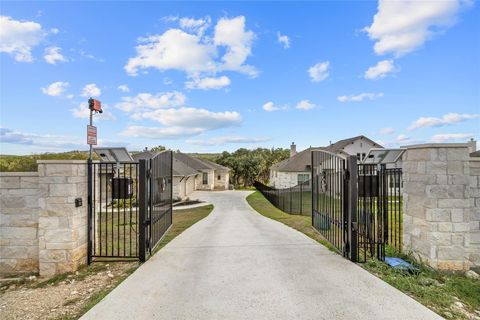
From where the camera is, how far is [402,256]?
508 cm

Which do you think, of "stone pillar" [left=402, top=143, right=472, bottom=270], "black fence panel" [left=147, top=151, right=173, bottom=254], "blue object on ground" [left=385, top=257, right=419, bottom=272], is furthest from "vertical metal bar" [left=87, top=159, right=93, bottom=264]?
"stone pillar" [left=402, top=143, right=472, bottom=270]

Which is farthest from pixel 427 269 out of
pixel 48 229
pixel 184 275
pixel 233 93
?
pixel 233 93

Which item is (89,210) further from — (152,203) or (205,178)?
(205,178)

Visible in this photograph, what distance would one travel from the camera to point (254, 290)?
3.55 metres

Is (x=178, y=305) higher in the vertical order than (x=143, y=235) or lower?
lower

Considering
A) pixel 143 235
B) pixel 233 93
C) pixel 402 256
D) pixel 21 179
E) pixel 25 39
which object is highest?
pixel 233 93

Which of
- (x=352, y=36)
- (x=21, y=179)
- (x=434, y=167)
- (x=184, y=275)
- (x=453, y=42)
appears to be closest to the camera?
(x=184, y=275)

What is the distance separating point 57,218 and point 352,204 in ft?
17.6

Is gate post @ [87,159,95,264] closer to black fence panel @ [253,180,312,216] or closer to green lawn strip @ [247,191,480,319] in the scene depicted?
green lawn strip @ [247,191,480,319]

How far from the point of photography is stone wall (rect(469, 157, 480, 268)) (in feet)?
14.9

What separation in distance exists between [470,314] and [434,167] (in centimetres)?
228

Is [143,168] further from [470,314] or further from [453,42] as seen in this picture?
[453,42]

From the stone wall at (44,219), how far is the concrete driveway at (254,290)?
1481mm

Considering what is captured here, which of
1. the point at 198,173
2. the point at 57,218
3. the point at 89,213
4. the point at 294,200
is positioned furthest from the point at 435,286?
the point at 198,173
